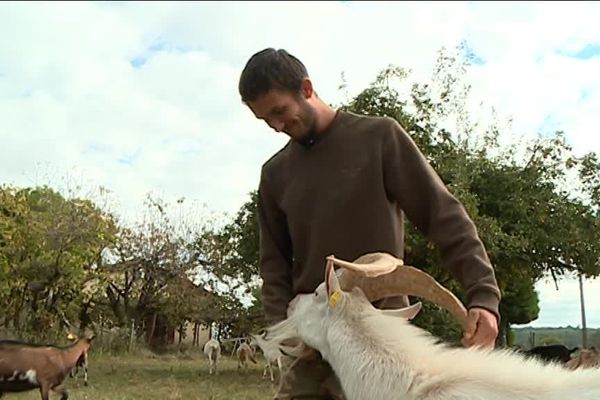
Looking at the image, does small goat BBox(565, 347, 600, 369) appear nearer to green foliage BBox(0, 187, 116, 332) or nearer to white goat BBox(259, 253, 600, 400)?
white goat BBox(259, 253, 600, 400)

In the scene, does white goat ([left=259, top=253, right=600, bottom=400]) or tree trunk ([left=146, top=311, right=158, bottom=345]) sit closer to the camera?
white goat ([left=259, top=253, right=600, bottom=400])

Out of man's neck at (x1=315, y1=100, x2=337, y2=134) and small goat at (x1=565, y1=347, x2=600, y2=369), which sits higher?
man's neck at (x1=315, y1=100, x2=337, y2=134)

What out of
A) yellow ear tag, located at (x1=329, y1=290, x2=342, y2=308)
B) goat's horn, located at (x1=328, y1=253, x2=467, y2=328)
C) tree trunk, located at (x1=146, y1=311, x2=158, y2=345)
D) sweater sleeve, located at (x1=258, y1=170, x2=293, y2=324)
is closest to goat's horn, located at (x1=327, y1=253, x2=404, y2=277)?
goat's horn, located at (x1=328, y1=253, x2=467, y2=328)

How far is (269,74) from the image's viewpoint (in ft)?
10.9

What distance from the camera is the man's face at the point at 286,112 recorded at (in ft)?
11.1

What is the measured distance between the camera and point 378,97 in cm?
1927

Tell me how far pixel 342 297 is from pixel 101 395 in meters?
Result: 13.5

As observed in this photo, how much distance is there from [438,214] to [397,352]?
713 mm

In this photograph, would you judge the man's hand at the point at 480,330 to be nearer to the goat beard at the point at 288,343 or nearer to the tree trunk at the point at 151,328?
the goat beard at the point at 288,343

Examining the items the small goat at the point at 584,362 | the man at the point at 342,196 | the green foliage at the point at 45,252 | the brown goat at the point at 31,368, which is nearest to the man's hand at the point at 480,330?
the man at the point at 342,196

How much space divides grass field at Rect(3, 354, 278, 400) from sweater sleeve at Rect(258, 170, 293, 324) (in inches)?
458

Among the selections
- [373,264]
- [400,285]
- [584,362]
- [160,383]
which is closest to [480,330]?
[400,285]

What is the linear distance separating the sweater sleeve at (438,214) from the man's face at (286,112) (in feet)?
1.17

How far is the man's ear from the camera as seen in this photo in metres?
3.43
